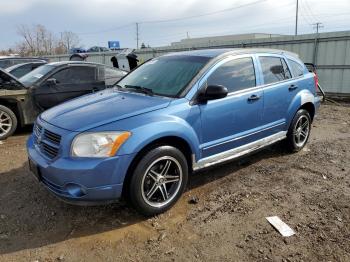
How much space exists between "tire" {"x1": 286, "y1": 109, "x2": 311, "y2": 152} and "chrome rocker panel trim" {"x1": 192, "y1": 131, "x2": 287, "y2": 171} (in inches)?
8.2

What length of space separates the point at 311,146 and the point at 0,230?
5.25 m

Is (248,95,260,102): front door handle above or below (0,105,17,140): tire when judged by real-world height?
above

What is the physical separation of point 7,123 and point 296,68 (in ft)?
18.8

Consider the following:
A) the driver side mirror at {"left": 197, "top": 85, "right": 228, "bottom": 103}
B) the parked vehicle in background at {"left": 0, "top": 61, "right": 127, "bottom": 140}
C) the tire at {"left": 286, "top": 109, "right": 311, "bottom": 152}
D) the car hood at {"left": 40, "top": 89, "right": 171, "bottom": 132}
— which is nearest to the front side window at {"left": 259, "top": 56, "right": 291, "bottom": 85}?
the tire at {"left": 286, "top": 109, "right": 311, "bottom": 152}

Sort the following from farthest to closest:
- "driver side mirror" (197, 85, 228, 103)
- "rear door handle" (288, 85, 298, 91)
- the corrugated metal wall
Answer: the corrugated metal wall, "rear door handle" (288, 85, 298, 91), "driver side mirror" (197, 85, 228, 103)

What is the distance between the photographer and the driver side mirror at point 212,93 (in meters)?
4.13

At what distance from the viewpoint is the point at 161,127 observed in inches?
149

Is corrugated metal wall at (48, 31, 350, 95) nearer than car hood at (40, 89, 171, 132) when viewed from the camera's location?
No

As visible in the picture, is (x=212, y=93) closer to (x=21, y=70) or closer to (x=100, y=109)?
(x=100, y=109)

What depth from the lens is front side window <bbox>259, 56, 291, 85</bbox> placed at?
17.4ft

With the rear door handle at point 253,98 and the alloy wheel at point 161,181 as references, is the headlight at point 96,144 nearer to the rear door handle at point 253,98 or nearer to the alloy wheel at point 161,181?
the alloy wheel at point 161,181

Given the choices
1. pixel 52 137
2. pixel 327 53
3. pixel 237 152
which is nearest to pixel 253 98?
pixel 237 152

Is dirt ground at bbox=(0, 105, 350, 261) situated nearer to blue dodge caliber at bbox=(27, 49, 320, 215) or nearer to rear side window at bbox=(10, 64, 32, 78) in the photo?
blue dodge caliber at bbox=(27, 49, 320, 215)

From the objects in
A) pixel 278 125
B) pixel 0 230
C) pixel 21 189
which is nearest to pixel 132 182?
pixel 0 230
